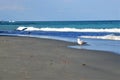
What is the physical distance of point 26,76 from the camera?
10773 mm

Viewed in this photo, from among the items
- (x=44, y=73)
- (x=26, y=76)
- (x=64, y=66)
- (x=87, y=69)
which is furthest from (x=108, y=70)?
(x=26, y=76)

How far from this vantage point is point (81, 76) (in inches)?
436

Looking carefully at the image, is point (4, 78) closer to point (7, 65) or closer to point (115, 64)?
point (7, 65)

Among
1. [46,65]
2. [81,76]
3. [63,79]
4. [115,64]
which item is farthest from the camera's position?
[115,64]

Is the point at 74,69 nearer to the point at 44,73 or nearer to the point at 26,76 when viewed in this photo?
the point at 44,73

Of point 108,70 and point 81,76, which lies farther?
point 108,70

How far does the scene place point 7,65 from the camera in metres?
13.2

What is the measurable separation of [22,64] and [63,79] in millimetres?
3505

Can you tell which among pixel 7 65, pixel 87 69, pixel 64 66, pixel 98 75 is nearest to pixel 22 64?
pixel 7 65

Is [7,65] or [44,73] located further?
[7,65]

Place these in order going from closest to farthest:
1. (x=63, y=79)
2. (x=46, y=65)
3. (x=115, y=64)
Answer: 1. (x=63, y=79)
2. (x=46, y=65)
3. (x=115, y=64)

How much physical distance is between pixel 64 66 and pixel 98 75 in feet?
7.22

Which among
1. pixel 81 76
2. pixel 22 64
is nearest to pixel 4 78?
pixel 81 76

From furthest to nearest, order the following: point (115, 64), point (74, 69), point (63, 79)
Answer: point (115, 64), point (74, 69), point (63, 79)
